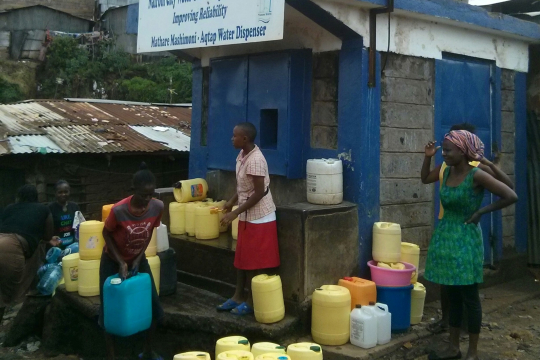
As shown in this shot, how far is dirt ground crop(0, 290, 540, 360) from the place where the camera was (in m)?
5.14

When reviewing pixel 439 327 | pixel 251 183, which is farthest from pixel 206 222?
pixel 439 327

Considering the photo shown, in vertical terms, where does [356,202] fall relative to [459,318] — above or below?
above

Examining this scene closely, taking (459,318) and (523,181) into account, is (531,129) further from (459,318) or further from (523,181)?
(459,318)

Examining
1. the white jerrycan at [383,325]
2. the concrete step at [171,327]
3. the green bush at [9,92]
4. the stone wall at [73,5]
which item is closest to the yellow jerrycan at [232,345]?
the concrete step at [171,327]

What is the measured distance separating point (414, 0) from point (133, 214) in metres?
3.66

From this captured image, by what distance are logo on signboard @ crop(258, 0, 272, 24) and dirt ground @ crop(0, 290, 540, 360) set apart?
3200 millimetres

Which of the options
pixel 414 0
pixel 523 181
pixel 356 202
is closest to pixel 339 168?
pixel 356 202

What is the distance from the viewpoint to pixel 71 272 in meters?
6.09

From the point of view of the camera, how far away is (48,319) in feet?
20.9

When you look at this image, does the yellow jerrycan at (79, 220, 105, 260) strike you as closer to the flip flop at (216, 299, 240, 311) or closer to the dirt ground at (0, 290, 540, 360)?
the dirt ground at (0, 290, 540, 360)

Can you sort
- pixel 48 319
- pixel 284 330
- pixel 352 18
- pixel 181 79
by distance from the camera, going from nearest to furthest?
pixel 284 330 → pixel 352 18 → pixel 48 319 → pixel 181 79

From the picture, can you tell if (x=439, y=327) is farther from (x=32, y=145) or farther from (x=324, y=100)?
(x=32, y=145)

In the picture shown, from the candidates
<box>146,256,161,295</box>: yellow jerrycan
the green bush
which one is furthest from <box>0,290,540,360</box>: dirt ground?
the green bush

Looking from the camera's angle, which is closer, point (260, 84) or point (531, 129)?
point (260, 84)
